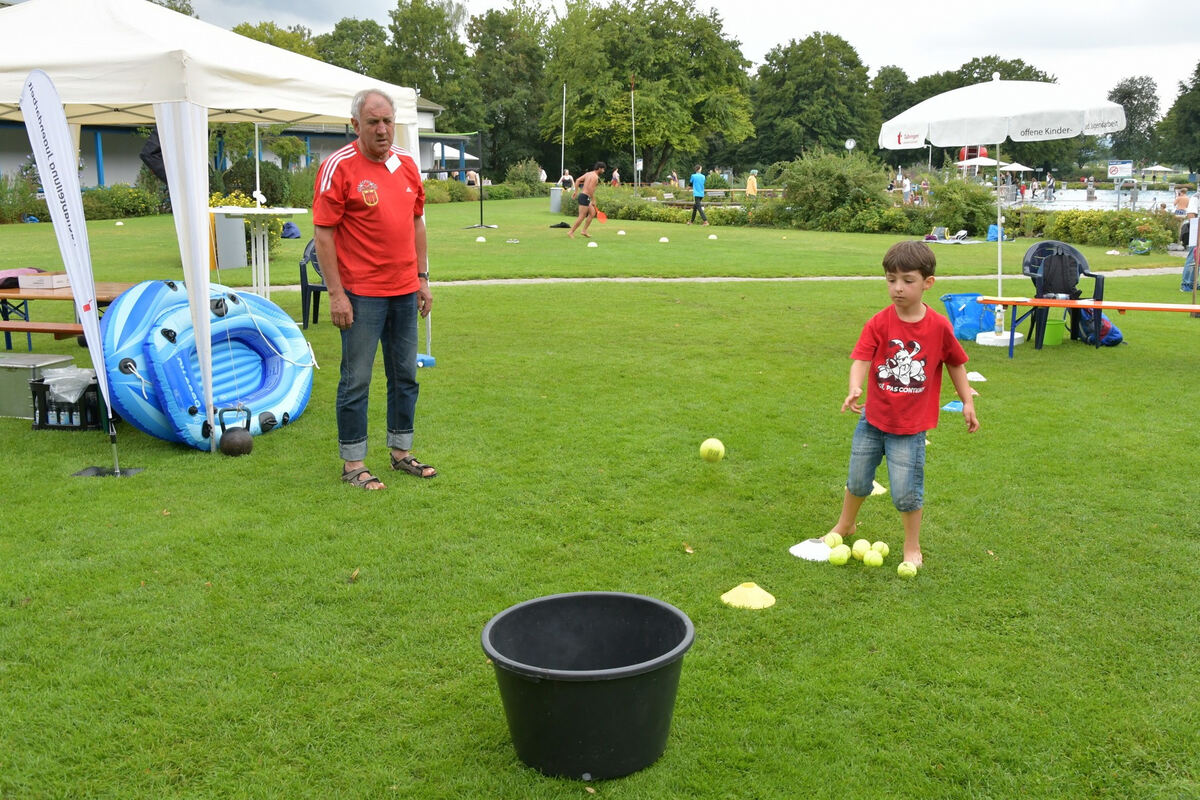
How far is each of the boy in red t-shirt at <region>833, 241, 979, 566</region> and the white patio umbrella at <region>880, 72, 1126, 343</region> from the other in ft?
20.9

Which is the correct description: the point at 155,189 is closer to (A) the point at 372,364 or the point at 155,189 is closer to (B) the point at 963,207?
(B) the point at 963,207

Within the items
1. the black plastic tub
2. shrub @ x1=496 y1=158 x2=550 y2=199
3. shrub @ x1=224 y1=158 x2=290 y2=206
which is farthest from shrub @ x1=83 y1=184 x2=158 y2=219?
the black plastic tub

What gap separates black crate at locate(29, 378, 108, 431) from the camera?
273 inches

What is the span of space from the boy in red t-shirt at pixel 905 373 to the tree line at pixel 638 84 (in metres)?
43.5

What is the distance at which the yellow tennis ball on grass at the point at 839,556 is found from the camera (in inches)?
185

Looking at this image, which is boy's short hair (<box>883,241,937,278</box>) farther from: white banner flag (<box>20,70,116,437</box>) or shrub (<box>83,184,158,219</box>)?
shrub (<box>83,184,158,219</box>)

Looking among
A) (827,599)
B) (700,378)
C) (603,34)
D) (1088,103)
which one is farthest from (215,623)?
(603,34)

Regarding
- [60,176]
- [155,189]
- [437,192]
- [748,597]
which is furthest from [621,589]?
[437,192]

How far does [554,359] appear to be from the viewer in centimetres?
968

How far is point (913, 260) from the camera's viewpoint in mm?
4230

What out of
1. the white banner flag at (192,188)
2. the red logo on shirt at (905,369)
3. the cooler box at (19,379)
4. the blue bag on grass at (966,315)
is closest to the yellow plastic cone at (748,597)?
the red logo on shirt at (905,369)

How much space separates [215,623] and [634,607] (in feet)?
6.49

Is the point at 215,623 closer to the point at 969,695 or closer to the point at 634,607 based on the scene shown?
the point at 634,607

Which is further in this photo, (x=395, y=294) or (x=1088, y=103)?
(x=1088, y=103)
